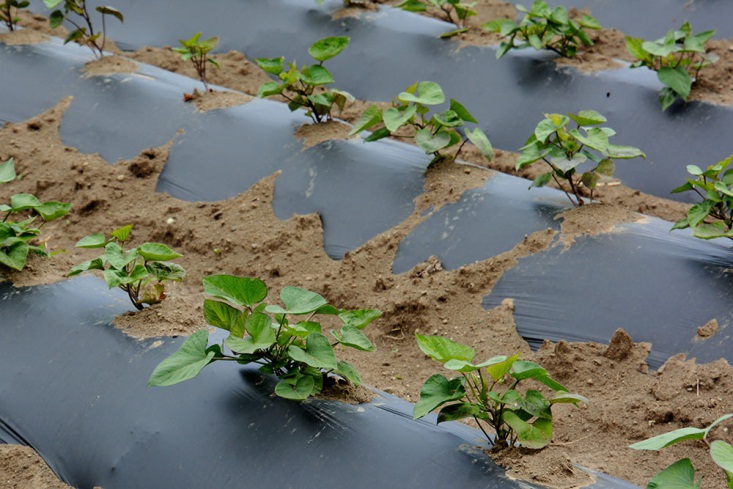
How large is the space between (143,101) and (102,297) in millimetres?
1528

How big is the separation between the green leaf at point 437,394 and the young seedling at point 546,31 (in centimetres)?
240

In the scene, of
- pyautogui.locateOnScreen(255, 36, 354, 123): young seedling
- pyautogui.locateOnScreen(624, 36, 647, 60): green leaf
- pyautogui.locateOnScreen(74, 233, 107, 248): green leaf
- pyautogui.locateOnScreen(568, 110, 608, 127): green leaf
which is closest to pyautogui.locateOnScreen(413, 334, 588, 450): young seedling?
pyautogui.locateOnScreen(74, 233, 107, 248): green leaf

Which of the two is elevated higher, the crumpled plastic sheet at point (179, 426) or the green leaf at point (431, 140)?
the green leaf at point (431, 140)

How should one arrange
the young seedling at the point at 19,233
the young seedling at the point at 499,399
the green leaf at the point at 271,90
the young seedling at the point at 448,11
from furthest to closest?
the young seedling at the point at 448,11
the green leaf at the point at 271,90
the young seedling at the point at 19,233
the young seedling at the point at 499,399

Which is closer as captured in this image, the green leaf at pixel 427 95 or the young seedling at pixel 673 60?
the green leaf at pixel 427 95

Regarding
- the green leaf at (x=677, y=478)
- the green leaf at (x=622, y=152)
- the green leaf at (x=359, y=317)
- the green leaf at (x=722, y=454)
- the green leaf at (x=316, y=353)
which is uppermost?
the green leaf at (x=722, y=454)

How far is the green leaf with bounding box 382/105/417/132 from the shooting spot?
3219mm

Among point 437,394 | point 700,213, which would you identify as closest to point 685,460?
point 437,394

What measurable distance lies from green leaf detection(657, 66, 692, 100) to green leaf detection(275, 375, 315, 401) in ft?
7.56

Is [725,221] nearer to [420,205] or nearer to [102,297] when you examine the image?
[420,205]

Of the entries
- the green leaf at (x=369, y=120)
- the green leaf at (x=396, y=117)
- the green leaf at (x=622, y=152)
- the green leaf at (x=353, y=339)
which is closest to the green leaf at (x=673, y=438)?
the green leaf at (x=353, y=339)

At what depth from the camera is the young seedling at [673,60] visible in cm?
374

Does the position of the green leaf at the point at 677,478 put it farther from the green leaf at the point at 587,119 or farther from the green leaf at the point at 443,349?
the green leaf at the point at 587,119

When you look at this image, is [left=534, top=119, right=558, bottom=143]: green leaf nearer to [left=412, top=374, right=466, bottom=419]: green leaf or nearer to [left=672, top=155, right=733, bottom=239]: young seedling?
[left=672, top=155, right=733, bottom=239]: young seedling
